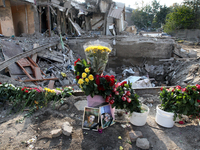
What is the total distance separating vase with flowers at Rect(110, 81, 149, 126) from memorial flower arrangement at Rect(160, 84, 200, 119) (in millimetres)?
549

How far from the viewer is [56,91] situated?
387cm

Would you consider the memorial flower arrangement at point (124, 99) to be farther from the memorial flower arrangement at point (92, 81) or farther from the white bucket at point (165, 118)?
the white bucket at point (165, 118)

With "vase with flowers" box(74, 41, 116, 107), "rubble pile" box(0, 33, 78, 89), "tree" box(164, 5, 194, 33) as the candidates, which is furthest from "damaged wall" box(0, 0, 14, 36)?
"tree" box(164, 5, 194, 33)

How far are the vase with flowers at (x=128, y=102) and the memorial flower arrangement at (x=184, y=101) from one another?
549 millimetres

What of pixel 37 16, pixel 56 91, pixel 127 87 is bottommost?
pixel 56 91

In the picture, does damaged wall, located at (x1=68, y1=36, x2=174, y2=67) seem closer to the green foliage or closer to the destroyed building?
the destroyed building

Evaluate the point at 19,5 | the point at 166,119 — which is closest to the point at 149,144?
the point at 166,119

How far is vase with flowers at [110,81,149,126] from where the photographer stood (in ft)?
9.47

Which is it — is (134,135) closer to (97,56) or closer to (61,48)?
(97,56)

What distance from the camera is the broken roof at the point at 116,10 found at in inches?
512

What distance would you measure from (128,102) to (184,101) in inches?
43.4

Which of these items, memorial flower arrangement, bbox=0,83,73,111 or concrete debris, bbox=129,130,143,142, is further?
memorial flower arrangement, bbox=0,83,73,111

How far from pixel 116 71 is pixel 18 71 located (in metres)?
6.68

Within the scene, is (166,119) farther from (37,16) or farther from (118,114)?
(37,16)
